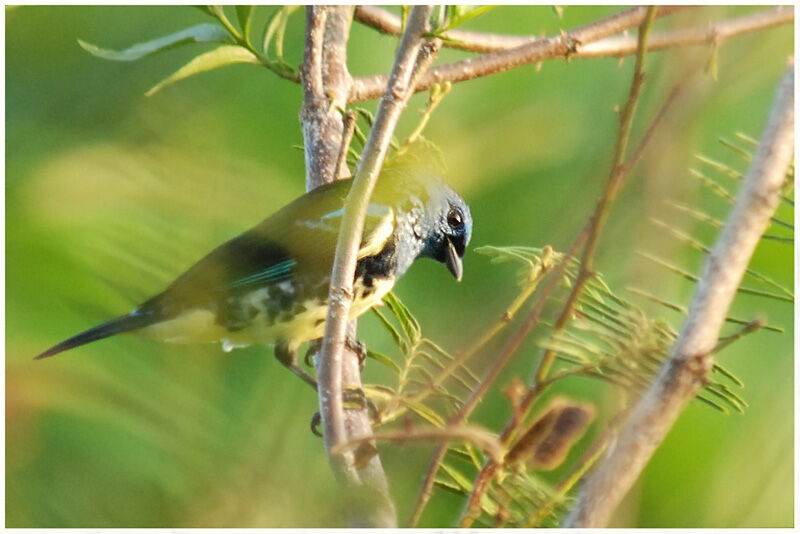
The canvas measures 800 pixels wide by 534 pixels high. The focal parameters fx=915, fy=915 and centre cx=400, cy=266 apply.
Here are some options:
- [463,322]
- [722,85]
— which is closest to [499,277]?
[463,322]

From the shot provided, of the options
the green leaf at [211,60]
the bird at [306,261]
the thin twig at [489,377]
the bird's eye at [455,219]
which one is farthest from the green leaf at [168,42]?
the thin twig at [489,377]

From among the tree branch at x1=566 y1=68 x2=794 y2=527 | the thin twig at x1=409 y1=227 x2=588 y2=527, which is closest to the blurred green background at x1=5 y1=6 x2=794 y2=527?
the thin twig at x1=409 y1=227 x2=588 y2=527

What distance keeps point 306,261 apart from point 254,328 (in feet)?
0.28

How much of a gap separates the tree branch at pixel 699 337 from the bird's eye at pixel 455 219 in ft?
1.14

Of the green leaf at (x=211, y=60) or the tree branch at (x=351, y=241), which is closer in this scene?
the tree branch at (x=351, y=241)

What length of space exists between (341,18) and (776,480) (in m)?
0.57

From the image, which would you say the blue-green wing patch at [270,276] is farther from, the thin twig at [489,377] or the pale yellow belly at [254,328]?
the thin twig at [489,377]

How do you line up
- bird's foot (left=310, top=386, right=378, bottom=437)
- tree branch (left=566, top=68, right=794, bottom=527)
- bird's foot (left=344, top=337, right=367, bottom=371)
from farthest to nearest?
bird's foot (left=344, top=337, right=367, bottom=371)
bird's foot (left=310, top=386, right=378, bottom=437)
tree branch (left=566, top=68, right=794, bottom=527)

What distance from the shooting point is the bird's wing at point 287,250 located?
805 millimetres

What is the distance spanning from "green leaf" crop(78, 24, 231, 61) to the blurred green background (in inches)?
1.7

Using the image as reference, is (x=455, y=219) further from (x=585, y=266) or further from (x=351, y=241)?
(x=585, y=266)

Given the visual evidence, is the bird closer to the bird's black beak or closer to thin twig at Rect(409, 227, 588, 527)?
the bird's black beak

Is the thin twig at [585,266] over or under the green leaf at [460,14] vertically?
under

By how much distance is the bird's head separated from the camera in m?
0.87
